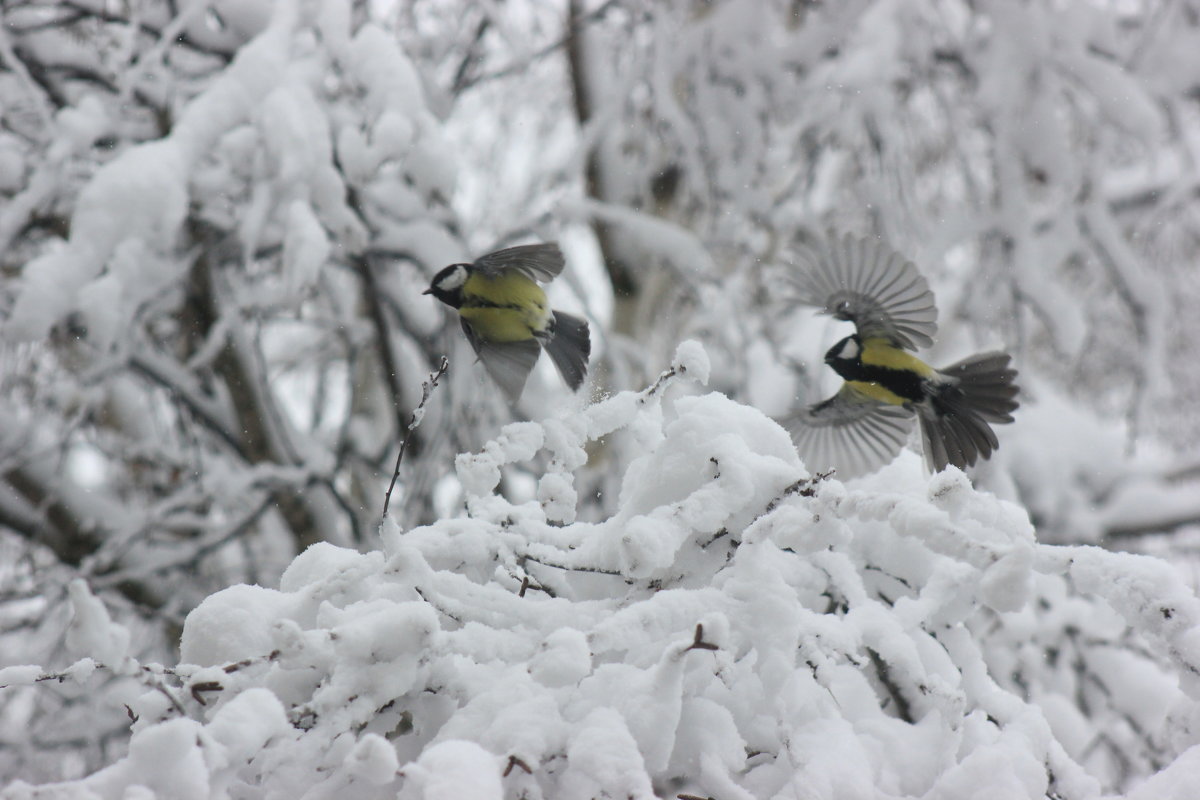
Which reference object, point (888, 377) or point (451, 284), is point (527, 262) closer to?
point (451, 284)

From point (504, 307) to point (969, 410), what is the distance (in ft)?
3.58

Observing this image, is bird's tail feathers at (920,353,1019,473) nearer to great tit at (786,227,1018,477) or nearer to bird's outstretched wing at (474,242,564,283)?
great tit at (786,227,1018,477)

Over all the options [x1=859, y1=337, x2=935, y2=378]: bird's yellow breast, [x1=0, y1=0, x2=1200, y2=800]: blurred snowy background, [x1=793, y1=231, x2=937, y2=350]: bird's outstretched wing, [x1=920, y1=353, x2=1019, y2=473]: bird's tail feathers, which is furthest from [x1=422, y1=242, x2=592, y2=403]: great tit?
[x1=920, y1=353, x2=1019, y2=473]: bird's tail feathers

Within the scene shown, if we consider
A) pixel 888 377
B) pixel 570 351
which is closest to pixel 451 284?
pixel 570 351

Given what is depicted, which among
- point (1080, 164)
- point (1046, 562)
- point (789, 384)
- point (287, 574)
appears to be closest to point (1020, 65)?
point (1080, 164)

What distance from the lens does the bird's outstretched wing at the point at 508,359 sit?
2295 millimetres

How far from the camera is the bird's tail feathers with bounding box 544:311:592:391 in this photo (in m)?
2.42

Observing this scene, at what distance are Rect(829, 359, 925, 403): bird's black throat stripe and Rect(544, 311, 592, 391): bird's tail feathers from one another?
2.19 feet

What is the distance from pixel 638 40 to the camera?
458 centimetres

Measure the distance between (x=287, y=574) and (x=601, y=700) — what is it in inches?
19.7

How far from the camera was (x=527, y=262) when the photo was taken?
7.09 feet

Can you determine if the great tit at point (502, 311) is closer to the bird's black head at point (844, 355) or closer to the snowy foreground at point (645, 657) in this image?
the bird's black head at point (844, 355)

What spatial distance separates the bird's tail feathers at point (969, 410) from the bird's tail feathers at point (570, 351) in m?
0.87

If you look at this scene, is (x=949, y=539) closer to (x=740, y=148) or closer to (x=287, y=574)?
(x=287, y=574)
